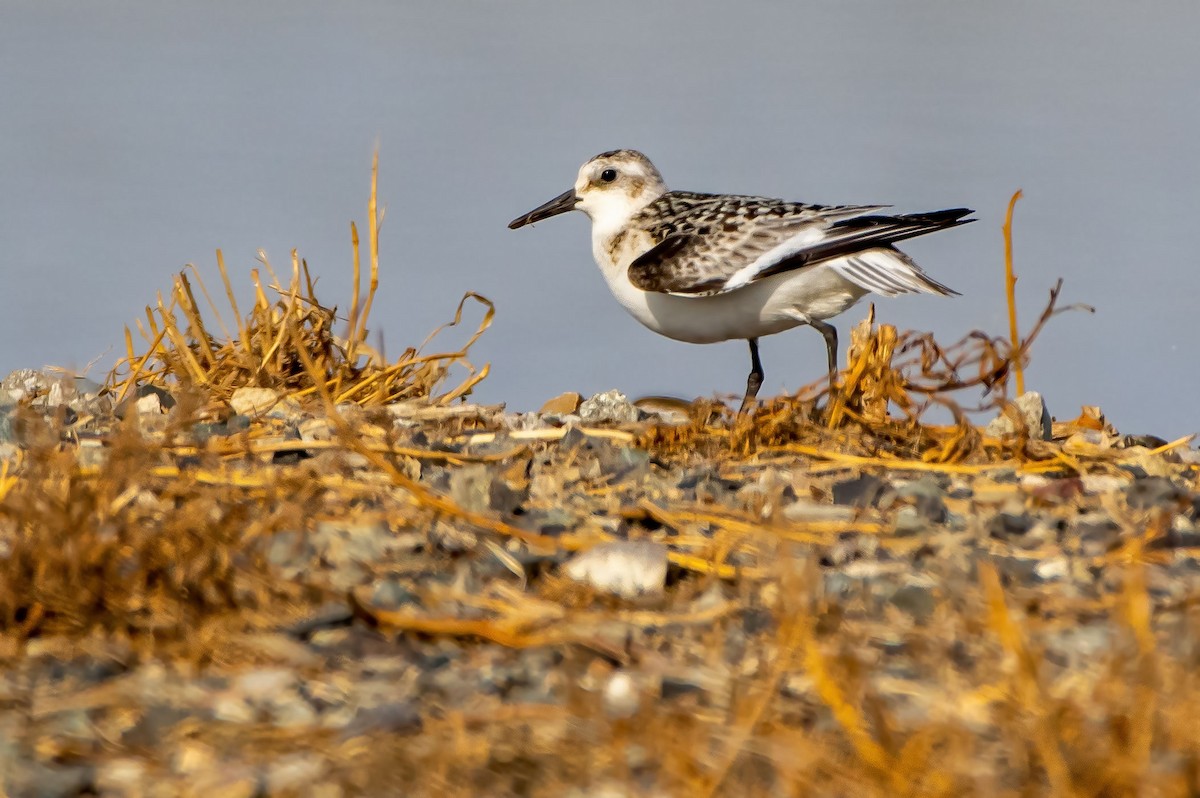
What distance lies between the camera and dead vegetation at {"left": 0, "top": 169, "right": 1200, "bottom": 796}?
Result: 245 cm

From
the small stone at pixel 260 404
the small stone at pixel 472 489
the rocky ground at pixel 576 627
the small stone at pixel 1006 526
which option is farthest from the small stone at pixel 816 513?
the small stone at pixel 260 404

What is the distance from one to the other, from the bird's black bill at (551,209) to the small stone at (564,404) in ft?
8.71

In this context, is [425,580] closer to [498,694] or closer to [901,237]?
[498,694]

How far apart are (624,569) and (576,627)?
385 mm

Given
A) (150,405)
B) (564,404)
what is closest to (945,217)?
(564,404)

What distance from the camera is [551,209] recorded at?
923 cm

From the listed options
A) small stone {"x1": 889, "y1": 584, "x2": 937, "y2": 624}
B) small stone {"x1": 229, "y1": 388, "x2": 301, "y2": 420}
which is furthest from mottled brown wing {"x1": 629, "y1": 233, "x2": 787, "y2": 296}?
small stone {"x1": 889, "y1": 584, "x2": 937, "y2": 624}

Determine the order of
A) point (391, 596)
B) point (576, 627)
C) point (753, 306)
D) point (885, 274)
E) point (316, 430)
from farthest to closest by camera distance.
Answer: point (753, 306), point (885, 274), point (316, 430), point (391, 596), point (576, 627)

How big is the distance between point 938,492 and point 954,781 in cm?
239

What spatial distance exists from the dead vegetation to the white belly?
179 centimetres

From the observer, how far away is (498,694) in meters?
2.91

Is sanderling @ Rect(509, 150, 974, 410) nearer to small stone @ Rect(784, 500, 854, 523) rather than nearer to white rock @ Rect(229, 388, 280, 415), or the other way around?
white rock @ Rect(229, 388, 280, 415)

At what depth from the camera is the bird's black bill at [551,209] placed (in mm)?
9164

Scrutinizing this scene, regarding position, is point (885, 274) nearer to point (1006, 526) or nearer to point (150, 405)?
point (1006, 526)
